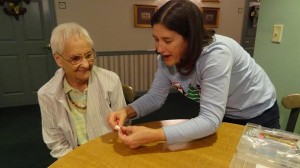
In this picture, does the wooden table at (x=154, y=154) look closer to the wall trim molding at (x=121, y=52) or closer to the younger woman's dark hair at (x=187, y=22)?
the younger woman's dark hair at (x=187, y=22)

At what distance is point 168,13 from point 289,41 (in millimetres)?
1378

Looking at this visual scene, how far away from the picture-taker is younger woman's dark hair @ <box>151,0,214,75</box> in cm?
86

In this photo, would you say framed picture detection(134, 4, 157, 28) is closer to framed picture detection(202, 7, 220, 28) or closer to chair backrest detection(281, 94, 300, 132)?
framed picture detection(202, 7, 220, 28)

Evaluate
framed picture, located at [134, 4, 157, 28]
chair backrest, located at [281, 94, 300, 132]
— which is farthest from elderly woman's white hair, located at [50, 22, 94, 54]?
framed picture, located at [134, 4, 157, 28]

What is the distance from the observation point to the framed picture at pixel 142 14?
3.91 meters

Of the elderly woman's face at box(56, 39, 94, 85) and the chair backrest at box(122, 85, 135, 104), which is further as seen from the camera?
the chair backrest at box(122, 85, 135, 104)

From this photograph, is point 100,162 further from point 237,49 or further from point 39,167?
point 39,167

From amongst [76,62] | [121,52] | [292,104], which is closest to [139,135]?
[76,62]

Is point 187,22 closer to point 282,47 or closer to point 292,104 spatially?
point 292,104

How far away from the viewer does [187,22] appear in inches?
33.9

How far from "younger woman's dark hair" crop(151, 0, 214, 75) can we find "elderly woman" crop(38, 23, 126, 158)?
1.65 feet

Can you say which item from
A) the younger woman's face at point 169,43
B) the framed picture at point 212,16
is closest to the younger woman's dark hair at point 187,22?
the younger woman's face at point 169,43

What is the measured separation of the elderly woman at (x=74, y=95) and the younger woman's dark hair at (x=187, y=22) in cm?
50

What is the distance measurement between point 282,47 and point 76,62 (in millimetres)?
1599
